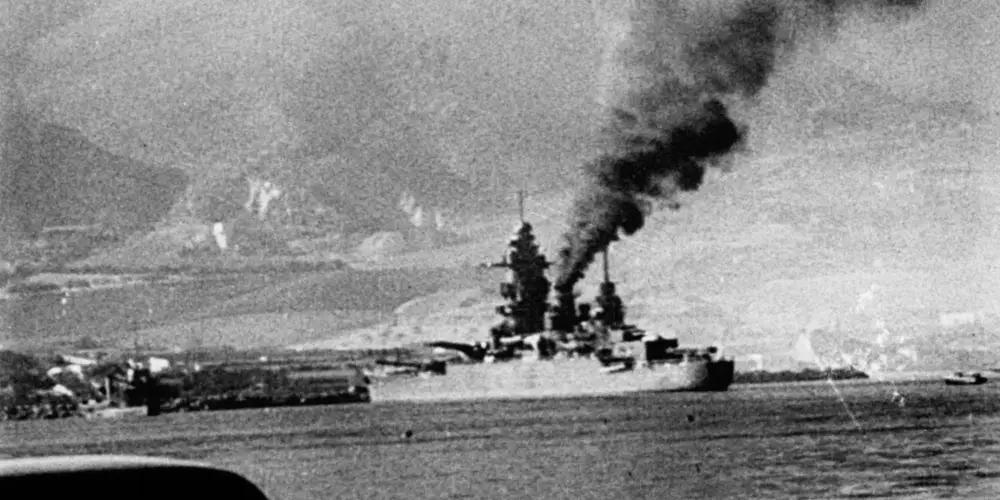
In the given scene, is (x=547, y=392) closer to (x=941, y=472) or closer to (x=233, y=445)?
(x=233, y=445)

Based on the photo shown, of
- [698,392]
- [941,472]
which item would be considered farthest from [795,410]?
[941,472]

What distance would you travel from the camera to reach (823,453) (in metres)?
67.0

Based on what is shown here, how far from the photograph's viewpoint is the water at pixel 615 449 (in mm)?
52438

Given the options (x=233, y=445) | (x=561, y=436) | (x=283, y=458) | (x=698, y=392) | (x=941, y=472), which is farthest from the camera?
(x=698, y=392)

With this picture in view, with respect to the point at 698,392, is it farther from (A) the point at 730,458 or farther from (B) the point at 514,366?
(A) the point at 730,458

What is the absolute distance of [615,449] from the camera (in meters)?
78.3

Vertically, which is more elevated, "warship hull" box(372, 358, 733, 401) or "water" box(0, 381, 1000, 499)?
"warship hull" box(372, 358, 733, 401)

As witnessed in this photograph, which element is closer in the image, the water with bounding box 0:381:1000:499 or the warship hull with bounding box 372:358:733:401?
the water with bounding box 0:381:1000:499

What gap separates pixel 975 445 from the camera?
70562 mm

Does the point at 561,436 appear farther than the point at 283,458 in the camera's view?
Yes

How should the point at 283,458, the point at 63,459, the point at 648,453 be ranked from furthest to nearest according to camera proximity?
the point at 283,458 → the point at 648,453 → the point at 63,459

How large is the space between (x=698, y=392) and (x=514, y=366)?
76.4 feet

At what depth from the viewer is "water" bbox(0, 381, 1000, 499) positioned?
52.4 metres

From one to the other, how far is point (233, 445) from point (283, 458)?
808 inches
